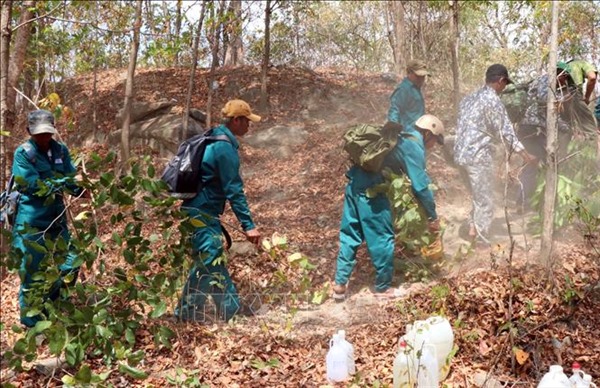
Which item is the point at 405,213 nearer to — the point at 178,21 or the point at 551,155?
the point at 551,155

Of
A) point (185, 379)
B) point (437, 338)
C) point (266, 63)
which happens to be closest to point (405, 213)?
Result: point (437, 338)

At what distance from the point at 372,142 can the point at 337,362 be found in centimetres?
196

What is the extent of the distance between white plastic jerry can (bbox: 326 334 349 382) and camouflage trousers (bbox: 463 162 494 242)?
255cm

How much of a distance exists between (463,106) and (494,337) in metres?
2.60

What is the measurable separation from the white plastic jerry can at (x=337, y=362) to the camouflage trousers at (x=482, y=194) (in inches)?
100

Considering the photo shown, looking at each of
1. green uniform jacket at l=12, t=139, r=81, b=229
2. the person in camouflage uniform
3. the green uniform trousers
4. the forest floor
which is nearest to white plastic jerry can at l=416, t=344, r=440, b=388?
the forest floor

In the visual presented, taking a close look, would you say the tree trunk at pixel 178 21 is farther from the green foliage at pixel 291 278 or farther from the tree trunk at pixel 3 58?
the green foliage at pixel 291 278

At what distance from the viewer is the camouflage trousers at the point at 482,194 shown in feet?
17.5

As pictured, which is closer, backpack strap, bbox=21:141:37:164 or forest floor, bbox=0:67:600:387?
forest floor, bbox=0:67:600:387

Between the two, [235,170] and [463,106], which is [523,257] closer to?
[463,106]

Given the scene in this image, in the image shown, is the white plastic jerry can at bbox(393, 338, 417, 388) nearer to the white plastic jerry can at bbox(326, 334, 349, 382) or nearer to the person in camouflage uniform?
the white plastic jerry can at bbox(326, 334, 349, 382)

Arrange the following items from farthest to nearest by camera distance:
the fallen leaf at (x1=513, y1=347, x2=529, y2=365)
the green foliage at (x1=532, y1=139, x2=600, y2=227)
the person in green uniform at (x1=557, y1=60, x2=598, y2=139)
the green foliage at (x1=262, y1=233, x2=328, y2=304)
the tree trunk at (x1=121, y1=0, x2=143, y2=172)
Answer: the tree trunk at (x1=121, y1=0, x2=143, y2=172)
the person in green uniform at (x1=557, y1=60, x2=598, y2=139)
the green foliage at (x1=532, y1=139, x2=600, y2=227)
the green foliage at (x1=262, y1=233, x2=328, y2=304)
the fallen leaf at (x1=513, y1=347, x2=529, y2=365)

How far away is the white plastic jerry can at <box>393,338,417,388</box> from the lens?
3.23 m

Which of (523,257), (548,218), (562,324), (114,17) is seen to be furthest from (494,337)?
(114,17)
